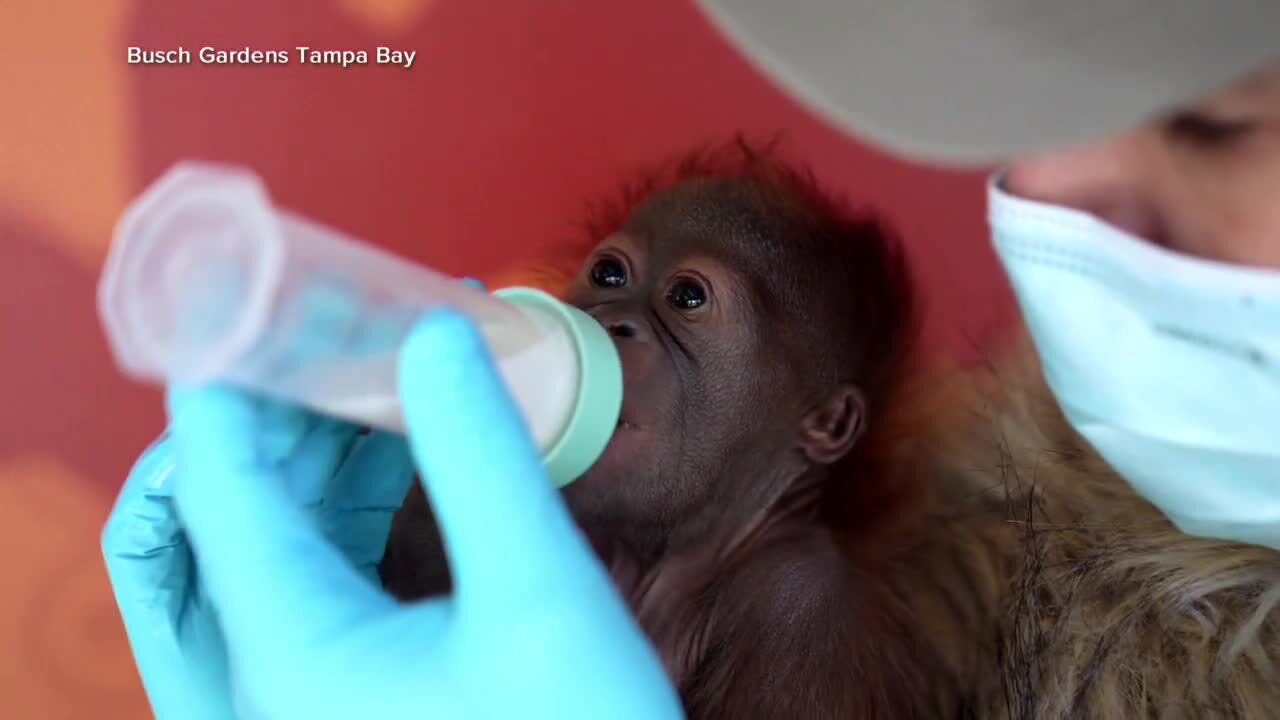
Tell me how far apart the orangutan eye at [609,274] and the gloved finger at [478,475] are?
0.46 m

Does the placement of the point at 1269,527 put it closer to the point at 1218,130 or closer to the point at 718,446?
the point at 1218,130

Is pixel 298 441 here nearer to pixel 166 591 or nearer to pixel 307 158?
pixel 166 591

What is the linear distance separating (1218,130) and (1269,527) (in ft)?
0.73

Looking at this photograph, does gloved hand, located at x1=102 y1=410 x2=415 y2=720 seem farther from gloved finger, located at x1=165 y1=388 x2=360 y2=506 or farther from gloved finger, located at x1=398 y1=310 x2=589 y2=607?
gloved finger, located at x1=398 y1=310 x2=589 y2=607

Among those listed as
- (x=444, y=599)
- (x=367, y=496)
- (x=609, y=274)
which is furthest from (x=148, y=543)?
(x=609, y=274)

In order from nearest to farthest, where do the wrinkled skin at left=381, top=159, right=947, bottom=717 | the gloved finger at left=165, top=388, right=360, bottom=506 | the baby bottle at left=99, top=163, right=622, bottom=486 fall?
the baby bottle at left=99, top=163, right=622, bottom=486, the gloved finger at left=165, top=388, right=360, bottom=506, the wrinkled skin at left=381, top=159, right=947, bottom=717

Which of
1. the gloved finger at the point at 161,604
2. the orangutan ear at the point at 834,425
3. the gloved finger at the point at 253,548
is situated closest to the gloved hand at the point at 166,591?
the gloved finger at the point at 161,604

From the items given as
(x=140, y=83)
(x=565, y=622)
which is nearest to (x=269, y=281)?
(x=565, y=622)

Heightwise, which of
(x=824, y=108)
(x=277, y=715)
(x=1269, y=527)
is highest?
(x=824, y=108)

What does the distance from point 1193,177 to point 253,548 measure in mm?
471

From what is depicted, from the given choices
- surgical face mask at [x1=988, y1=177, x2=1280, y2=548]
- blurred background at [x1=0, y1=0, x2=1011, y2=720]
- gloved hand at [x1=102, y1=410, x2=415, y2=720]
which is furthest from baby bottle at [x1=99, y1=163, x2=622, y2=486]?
blurred background at [x1=0, y1=0, x2=1011, y2=720]

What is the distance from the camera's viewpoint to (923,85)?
1.30 feet

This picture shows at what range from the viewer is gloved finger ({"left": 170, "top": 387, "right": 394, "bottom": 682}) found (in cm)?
49

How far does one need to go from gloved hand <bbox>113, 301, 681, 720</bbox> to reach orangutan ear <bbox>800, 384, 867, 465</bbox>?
1.55 ft
